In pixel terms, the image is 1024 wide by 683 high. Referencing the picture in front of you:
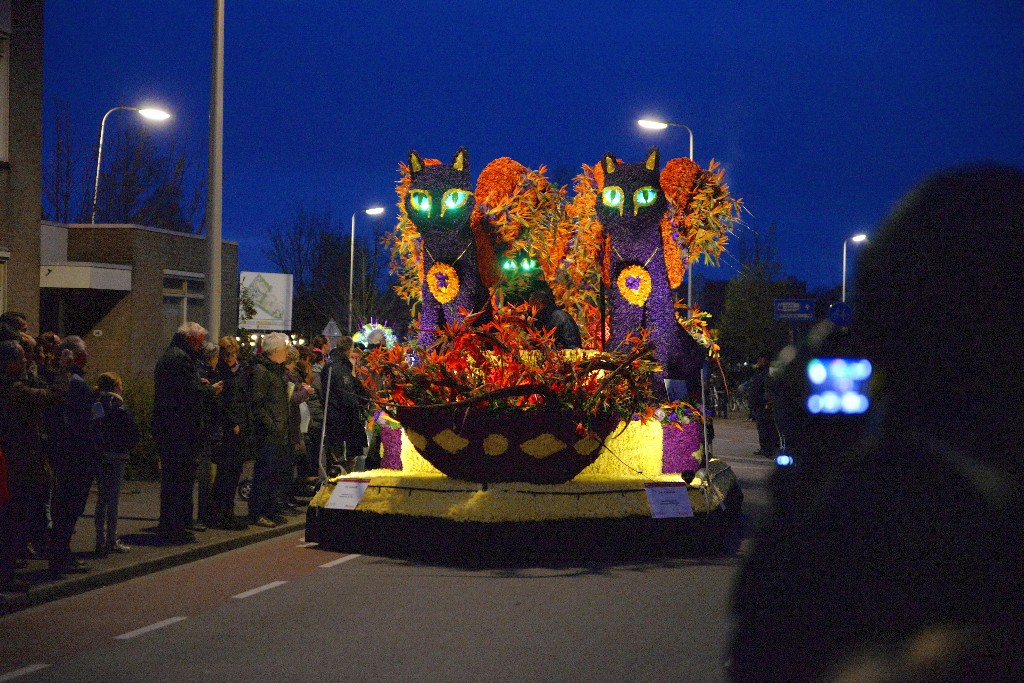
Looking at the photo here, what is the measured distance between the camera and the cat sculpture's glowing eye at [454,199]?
A: 37.8ft

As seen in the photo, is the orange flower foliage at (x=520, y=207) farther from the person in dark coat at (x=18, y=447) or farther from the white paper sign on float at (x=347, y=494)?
the person in dark coat at (x=18, y=447)

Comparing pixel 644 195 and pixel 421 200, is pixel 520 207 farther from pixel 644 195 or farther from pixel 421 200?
pixel 644 195

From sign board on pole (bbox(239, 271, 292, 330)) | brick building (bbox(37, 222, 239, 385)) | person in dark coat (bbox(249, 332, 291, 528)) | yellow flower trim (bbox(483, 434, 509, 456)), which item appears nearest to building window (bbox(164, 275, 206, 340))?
brick building (bbox(37, 222, 239, 385))

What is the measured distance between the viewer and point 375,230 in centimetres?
5978

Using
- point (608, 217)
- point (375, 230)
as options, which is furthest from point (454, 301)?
point (375, 230)

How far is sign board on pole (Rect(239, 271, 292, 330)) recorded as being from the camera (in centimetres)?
2812

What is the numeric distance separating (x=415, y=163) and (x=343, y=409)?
11.1ft

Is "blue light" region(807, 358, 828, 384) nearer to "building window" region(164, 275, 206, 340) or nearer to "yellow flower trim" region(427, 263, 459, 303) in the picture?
"yellow flower trim" region(427, 263, 459, 303)

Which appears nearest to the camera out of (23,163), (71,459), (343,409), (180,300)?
(71,459)

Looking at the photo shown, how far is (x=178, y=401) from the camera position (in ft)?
34.0

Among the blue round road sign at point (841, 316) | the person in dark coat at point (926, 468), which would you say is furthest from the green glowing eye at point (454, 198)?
the person in dark coat at point (926, 468)

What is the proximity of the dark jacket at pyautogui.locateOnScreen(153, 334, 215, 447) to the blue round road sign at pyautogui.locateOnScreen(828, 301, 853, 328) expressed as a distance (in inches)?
341

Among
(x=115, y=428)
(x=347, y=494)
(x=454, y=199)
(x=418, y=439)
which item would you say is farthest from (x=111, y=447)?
(x=454, y=199)

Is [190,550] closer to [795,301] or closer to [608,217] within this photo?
[608,217]
